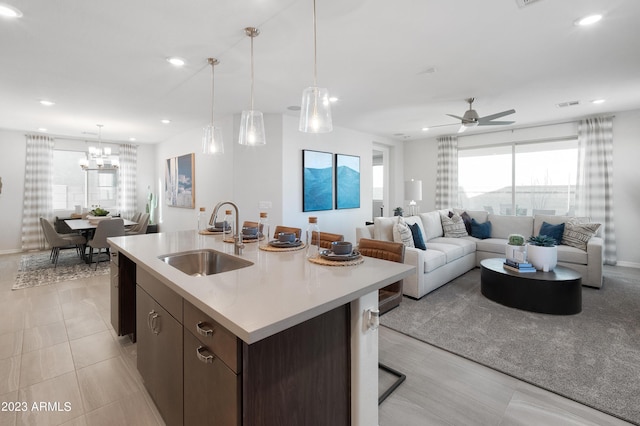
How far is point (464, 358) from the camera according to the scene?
92.1 inches

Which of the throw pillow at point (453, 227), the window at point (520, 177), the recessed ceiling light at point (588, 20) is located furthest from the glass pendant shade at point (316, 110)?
the window at point (520, 177)

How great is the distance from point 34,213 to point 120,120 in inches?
130

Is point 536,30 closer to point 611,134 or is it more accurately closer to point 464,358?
point 464,358

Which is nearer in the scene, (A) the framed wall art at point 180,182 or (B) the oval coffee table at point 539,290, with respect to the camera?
(B) the oval coffee table at point 539,290

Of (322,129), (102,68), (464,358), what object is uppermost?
(102,68)

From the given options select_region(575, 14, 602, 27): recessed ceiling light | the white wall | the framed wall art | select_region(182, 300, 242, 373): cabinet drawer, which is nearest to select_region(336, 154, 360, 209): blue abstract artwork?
the framed wall art

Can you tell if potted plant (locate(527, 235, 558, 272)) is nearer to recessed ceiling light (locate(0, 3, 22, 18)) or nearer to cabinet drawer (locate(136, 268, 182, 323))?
cabinet drawer (locate(136, 268, 182, 323))

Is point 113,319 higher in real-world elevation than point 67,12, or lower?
lower

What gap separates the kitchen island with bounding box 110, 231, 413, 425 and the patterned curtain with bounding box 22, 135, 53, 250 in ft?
22.5

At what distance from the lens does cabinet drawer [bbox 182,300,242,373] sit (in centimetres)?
103

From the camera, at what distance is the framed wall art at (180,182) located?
5.96 m

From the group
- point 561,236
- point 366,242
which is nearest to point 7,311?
point 366,242

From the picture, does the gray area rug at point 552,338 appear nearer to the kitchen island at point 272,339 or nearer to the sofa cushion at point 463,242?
the sofa cushion at point 463,242

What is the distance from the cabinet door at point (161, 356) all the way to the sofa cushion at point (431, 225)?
4144 millimetres
